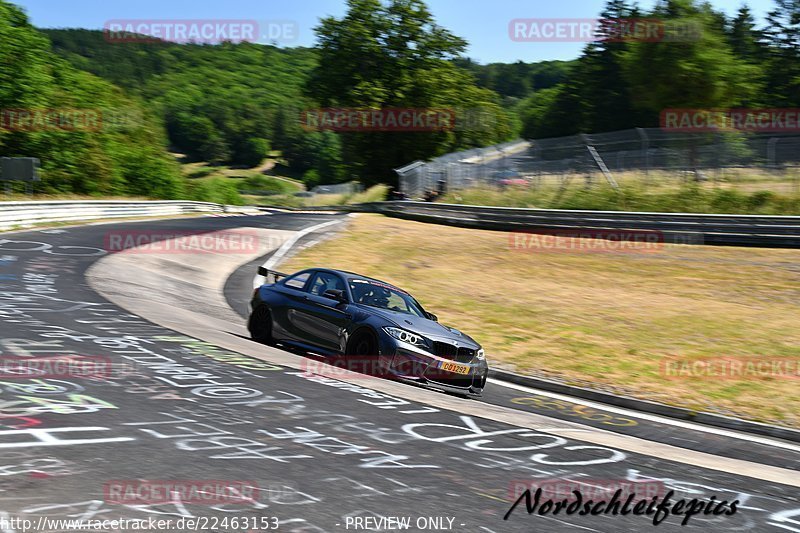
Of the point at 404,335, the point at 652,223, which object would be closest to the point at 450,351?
the point at 404,335

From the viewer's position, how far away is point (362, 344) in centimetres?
1098

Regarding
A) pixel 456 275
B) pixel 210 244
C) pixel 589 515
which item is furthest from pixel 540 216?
pixel 589 515

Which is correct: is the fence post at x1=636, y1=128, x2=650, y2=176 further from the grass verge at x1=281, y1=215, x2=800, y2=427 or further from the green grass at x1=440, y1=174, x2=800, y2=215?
the grass verge at x1=281, y1=215, x2=800, y2=427

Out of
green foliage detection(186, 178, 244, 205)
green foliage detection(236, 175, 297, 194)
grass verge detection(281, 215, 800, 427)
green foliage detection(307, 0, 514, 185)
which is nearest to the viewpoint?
grass verge detection(281, 215, 800, 427)

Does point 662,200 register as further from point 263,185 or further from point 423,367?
point 263,185

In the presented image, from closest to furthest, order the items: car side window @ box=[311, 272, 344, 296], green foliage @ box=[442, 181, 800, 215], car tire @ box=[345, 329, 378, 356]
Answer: car tire @ box=[345, 329, 378, 356] → car side window @ box=[311, 272, 344, 296] → green foliage @ box=[442, 181, 800, 215]

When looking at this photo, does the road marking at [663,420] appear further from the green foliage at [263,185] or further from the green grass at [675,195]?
the green foliage at [263,185]

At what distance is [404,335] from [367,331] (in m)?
0.56

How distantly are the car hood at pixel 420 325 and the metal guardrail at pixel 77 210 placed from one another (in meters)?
21.0

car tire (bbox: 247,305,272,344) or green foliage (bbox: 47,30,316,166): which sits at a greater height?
green foliage (bbox: 47,30,316,166)

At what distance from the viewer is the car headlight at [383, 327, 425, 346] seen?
1066 cm

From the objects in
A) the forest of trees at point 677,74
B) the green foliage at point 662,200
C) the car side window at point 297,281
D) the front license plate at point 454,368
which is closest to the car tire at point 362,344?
the front license plate at point 454,368

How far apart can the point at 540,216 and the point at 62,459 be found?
992 inches

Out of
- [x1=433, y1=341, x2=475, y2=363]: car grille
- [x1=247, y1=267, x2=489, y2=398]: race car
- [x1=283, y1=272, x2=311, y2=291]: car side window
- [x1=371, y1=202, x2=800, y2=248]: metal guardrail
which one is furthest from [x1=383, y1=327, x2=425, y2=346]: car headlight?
[x1=371, y1=202, x2=800, y2=248]: metal guardrail
